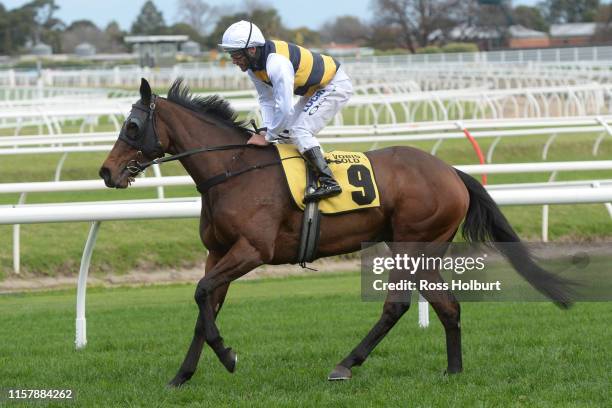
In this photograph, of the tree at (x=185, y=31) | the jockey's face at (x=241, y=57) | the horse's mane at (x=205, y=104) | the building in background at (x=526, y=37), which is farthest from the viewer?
the tree at (x=185, y=31)

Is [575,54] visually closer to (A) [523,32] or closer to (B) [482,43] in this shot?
(B) [482,43]

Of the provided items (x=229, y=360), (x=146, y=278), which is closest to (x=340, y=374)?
(x=229, y=360)

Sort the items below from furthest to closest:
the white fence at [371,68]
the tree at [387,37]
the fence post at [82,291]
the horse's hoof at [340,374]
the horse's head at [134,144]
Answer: the tree at [387,37], the white fence at [371,68], the fence post at [82,291], the horse's head at [134,144], the horse's hoof at [340,374]

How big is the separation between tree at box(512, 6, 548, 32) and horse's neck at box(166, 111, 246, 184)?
283 feet

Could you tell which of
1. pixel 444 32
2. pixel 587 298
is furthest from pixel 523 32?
pixel 587 298

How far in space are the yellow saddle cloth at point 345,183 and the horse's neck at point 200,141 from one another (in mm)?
285

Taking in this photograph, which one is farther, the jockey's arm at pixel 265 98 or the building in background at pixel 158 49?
the building in background at pixel 158 49

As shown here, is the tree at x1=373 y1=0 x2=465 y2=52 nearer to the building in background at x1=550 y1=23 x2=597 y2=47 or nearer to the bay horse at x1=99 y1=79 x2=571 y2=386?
the building in background at x1=550 y1=23 x2=597 y2=47

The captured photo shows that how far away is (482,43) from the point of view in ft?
A: 249

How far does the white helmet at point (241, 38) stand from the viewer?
5.17m

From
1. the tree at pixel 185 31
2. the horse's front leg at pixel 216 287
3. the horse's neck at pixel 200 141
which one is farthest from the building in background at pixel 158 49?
the horse's front leg at pixel 216 287

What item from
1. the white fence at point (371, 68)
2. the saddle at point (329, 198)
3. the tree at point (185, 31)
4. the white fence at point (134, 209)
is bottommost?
the tree at point (185, 31)

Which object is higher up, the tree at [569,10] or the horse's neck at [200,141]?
the horse's neck at [200,141]

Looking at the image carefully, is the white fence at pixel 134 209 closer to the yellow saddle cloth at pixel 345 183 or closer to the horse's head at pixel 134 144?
the horse's head at pixel 134 144
